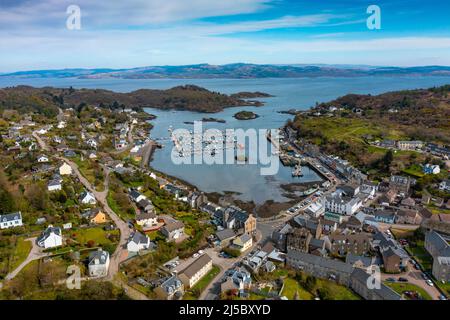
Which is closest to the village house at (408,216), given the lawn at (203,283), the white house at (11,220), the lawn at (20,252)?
the lawn at (203,283)

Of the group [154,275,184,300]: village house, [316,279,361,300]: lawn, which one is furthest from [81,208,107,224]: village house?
[316,279,361,300]: lawn

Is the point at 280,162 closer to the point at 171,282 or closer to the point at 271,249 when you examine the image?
the point at 271,249

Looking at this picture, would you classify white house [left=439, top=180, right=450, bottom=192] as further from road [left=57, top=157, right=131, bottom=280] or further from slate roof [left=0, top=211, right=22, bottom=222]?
slate roof [left=0, top=211, right=22, bottom=222]

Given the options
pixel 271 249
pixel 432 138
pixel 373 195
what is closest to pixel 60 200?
pixel 271 249

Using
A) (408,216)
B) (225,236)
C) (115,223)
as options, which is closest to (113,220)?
(115,223)

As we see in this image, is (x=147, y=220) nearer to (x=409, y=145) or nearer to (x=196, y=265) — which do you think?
(x=196, y=265)
